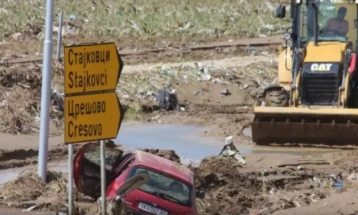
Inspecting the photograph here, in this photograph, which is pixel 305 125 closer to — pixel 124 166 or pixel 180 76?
pixel 124 166

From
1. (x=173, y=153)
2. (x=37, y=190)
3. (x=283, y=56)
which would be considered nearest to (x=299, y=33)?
(x=283, y=56)

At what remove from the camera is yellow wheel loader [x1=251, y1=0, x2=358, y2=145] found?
2002 cm

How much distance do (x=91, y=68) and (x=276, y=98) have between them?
9735 mm

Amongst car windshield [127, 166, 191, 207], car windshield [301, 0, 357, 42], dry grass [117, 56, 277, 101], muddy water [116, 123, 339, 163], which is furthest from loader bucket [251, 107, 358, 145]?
dry grass [117, 56, 277, 101]

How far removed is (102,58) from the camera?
12.2 metres

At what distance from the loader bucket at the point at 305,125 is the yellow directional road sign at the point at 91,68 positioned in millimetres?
8229

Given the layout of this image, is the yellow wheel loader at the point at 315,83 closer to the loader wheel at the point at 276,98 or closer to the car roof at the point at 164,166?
the loader wheel at the point at 276,98

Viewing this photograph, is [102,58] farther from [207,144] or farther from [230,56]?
[230,56]

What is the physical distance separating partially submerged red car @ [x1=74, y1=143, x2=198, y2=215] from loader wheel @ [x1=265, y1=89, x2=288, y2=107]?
24.3ft

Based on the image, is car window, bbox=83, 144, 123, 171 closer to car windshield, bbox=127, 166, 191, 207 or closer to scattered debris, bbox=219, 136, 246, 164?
car windshield, bbox=127, 166, 191, 207

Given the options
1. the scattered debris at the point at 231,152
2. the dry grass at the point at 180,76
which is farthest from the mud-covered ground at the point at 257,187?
the dry grass at the point at 180,76

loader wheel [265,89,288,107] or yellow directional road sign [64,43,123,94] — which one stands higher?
yellow directional road sign [64,43,123,94]

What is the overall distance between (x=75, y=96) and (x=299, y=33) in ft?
35.0

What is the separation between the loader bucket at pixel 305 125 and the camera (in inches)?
782
